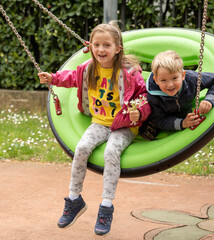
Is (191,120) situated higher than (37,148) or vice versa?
(191,120)

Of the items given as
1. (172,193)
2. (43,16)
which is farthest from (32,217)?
(43,16)

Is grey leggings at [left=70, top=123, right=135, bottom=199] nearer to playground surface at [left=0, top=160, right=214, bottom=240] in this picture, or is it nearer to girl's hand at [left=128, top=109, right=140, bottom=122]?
girl's hand at [left=128, top=109, right=140, bottom=122]

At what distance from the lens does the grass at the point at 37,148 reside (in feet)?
15.4

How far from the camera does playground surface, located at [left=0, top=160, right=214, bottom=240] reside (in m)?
3.29

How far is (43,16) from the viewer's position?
681 cm

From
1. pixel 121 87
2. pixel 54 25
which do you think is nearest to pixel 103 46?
pixel 121 87

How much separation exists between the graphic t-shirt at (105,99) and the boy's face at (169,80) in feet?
1.28

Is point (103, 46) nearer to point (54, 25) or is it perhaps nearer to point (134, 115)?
point (134, 115)

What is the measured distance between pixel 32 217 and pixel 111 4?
257cm

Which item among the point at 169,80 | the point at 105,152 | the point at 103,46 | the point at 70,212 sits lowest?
the point at 70,212

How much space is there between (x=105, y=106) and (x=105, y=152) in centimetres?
38

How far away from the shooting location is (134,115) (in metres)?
2.82

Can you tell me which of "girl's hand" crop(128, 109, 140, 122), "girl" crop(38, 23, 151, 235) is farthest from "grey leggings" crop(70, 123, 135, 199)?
"girl's hand" crop(128, 109, 140, 122)

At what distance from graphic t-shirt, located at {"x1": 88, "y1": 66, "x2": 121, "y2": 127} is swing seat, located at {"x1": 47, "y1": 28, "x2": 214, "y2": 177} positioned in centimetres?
18
